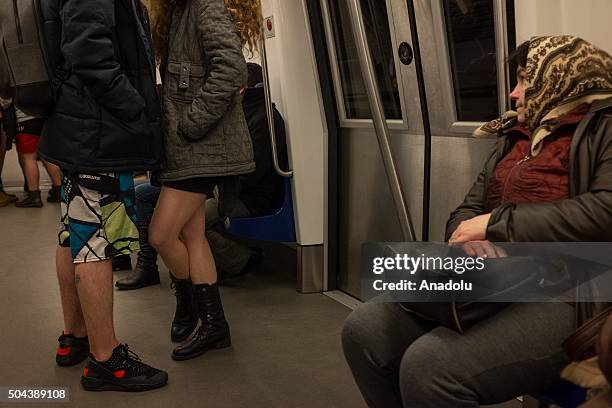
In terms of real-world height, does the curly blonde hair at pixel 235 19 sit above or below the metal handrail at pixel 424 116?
above

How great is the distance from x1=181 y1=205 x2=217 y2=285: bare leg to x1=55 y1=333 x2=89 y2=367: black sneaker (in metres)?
0.47

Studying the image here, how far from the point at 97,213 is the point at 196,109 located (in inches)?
18.8

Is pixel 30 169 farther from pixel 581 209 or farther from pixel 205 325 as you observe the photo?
pixel 581 209

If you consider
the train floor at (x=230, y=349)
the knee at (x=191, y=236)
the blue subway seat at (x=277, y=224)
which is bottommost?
the train floor at (x=230, y=349)

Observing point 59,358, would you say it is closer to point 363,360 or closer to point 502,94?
point 363,360

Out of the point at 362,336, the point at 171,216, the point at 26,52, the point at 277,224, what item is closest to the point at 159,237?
the point at 171,216

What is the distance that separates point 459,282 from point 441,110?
1.50 meters

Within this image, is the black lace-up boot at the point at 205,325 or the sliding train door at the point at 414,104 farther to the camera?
the black lace-up boot at the point at 205,325

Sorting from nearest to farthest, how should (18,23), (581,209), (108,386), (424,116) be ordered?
(581,209) → (18,23) → (108,386) → (424,116)

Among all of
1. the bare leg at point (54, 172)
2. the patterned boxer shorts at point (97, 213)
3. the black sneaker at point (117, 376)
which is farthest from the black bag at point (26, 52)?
the bare leg at point (54, 172)

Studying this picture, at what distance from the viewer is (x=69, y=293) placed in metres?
2.51

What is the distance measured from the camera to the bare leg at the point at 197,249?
2.69 meters

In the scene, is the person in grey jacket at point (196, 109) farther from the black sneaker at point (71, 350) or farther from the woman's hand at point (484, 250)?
the woman's hand at point (484, 250)

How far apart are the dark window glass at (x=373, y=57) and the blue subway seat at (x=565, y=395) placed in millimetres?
1824
